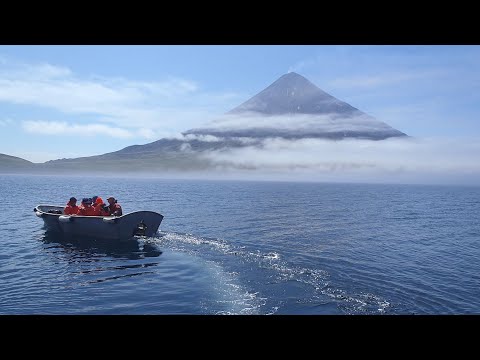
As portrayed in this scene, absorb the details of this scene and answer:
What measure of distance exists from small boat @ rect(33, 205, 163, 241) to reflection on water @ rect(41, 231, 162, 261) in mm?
473

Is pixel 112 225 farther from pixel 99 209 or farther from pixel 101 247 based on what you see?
pixel 99 209

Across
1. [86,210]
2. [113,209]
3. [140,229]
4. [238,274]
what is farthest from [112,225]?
[238,274]

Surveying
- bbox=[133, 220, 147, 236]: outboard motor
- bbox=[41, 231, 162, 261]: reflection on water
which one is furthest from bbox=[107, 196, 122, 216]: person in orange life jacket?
bbox=[41, 231, 162, 261]: reflection on water

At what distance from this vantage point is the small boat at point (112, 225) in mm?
26453

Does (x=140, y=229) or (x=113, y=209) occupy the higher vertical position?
(x=113, y=209)

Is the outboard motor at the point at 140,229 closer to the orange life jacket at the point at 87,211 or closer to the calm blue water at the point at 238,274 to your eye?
the calm blue water at the point at 238,274

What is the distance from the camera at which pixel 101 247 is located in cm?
2595

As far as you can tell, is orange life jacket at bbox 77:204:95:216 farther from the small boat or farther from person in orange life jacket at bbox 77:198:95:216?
the small boat

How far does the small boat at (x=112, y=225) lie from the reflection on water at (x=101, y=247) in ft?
1.55

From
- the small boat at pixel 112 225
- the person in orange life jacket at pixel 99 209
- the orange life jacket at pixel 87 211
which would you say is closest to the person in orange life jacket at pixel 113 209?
the person in orange life jacket at pixel 99 209

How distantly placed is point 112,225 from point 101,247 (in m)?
1.80
